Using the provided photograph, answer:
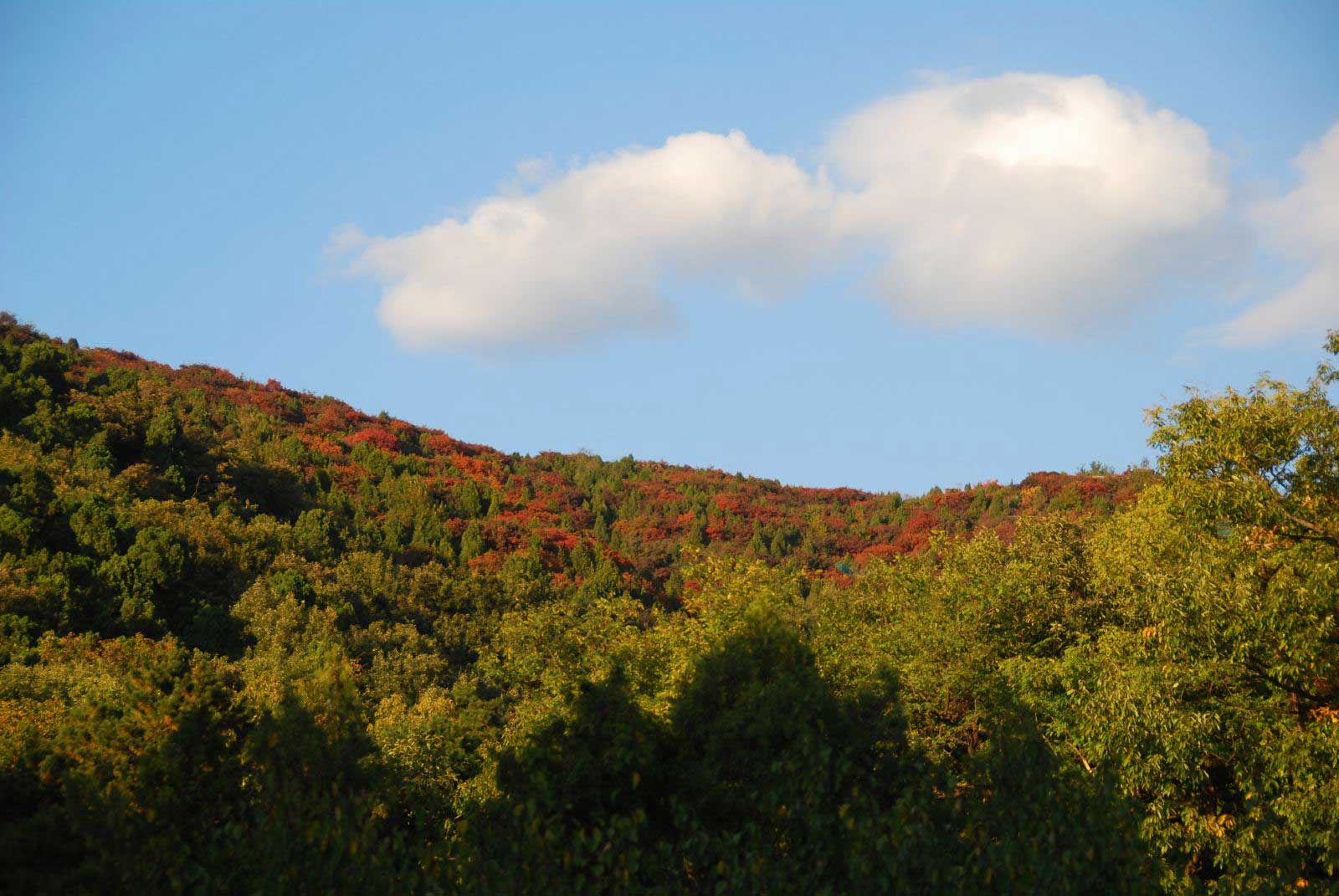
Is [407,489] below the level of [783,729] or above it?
above

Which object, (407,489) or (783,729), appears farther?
(407,489)

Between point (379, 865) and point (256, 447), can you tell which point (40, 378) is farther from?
point (379, 865)

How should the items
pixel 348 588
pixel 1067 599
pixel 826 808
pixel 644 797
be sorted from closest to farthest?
1. pixel 826 808
2. pixel 644 797
3. pixel 1067 599
4. pixel 348 588

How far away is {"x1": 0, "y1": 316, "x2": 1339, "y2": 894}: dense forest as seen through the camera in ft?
36.5

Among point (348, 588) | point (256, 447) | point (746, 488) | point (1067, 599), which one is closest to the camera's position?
point (1067, 599)

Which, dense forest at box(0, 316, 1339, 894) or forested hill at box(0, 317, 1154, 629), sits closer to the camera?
dense forest at box(0, 316, 1339, 894)

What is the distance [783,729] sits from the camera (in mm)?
16312

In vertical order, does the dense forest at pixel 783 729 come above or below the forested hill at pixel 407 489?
below

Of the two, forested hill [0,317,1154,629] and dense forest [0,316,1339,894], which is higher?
forested hill [0,317,1154,629]

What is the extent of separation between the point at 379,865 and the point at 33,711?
22.7 metres

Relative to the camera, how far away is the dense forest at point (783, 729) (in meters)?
11.1

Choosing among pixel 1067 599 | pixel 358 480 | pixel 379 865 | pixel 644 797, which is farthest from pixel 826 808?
pixel 358 480

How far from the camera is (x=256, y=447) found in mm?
89125

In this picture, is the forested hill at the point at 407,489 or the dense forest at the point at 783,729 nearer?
the dense forest at the point at 783,729
